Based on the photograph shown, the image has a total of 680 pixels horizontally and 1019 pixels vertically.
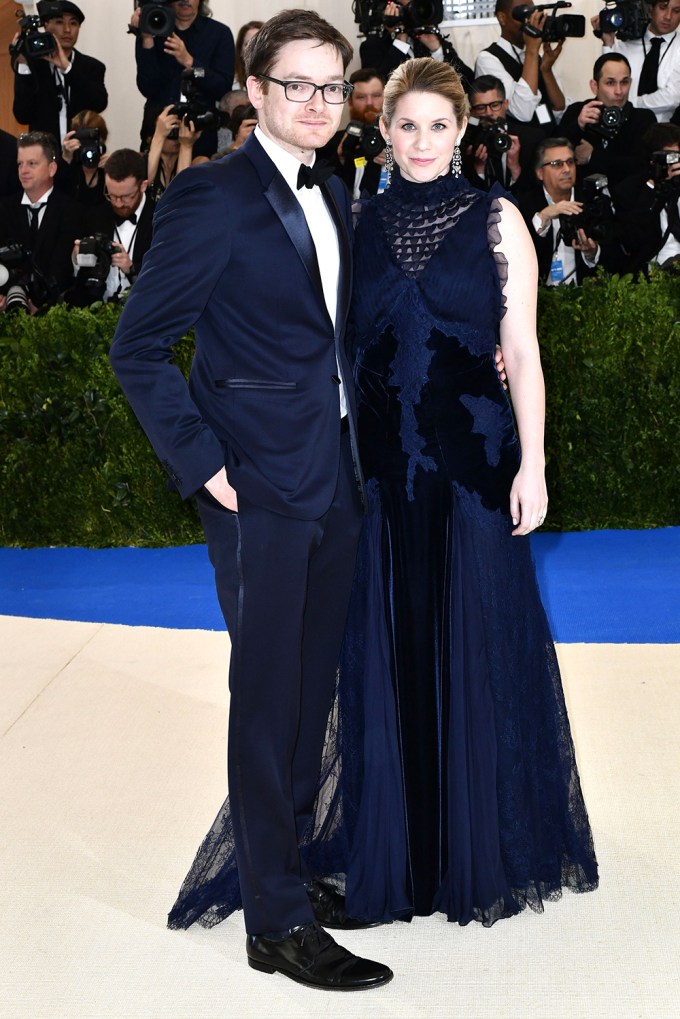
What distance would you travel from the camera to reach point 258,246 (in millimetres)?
2334

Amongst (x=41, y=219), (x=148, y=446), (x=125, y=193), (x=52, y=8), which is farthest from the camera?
(x=52, y=8)

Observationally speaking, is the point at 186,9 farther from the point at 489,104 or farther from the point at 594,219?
the point at 594,219

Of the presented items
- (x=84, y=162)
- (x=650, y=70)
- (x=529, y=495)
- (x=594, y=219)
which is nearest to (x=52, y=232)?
(x=84, y=162)

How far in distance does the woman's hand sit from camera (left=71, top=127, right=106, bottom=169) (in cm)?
503

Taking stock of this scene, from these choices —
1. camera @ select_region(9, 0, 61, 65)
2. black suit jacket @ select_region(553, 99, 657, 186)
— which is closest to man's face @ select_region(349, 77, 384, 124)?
black suit jacket @ select_region(553, 99, 657, 186)

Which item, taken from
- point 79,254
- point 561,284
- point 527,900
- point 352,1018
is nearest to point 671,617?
point 561,284

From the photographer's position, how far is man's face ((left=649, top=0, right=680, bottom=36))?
284 inches

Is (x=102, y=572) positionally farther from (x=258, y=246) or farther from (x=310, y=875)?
(x=258, y=246)

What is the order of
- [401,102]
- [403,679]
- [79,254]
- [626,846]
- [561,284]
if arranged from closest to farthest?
[401,102], [403,679], [626,846], [561,284], [79,254]

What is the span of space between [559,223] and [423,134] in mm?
4037

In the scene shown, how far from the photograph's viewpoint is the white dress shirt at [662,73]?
716 cm

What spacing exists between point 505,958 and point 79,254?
15.1 feet

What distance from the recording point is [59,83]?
753 cm

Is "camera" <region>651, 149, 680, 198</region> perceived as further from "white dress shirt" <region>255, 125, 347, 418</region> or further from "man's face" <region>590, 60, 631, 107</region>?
"white dress shirt" <region>255, 125, 347, 418</region>
